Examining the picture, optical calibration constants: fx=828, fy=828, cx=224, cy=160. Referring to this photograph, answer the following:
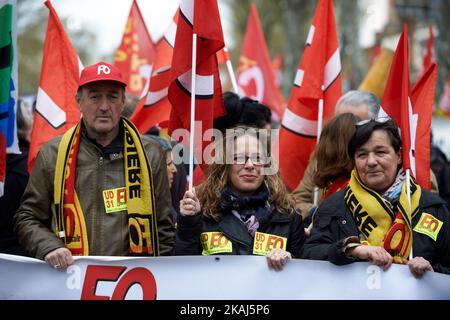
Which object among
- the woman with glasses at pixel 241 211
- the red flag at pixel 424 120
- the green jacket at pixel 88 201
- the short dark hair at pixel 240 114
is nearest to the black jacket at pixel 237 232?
the woman with glasses at pixel 241 211

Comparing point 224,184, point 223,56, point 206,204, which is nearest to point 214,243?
point 206,204

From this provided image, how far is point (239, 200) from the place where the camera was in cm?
446

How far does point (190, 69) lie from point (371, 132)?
45.5 inches

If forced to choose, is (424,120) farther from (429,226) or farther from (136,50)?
(136,50)

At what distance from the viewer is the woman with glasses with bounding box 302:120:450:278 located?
411 centimetres

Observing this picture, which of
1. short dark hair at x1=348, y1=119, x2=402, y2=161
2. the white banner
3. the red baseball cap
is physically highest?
the red baseball cap

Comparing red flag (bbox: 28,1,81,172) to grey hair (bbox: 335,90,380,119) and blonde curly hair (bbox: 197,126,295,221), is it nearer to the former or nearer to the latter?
blonde curly hair (bbox: 197,126,295,221)

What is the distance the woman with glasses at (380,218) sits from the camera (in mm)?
4109

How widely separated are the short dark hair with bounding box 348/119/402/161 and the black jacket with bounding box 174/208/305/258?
50cm

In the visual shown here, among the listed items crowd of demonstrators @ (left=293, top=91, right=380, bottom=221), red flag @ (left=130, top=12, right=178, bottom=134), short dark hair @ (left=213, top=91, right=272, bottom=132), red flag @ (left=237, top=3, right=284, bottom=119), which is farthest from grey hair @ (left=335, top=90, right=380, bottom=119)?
red flag @ (left=237, top=3, right=284, bottom=119)

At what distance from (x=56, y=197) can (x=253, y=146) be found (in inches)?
44.1

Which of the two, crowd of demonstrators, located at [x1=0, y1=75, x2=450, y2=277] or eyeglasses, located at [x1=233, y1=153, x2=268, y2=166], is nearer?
crowd of demonstrators, located at [x1=0, y1=75, x2=450, y2=277]

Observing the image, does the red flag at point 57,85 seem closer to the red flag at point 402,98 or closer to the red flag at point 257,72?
the red flag at point 402,98

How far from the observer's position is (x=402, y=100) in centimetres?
462
